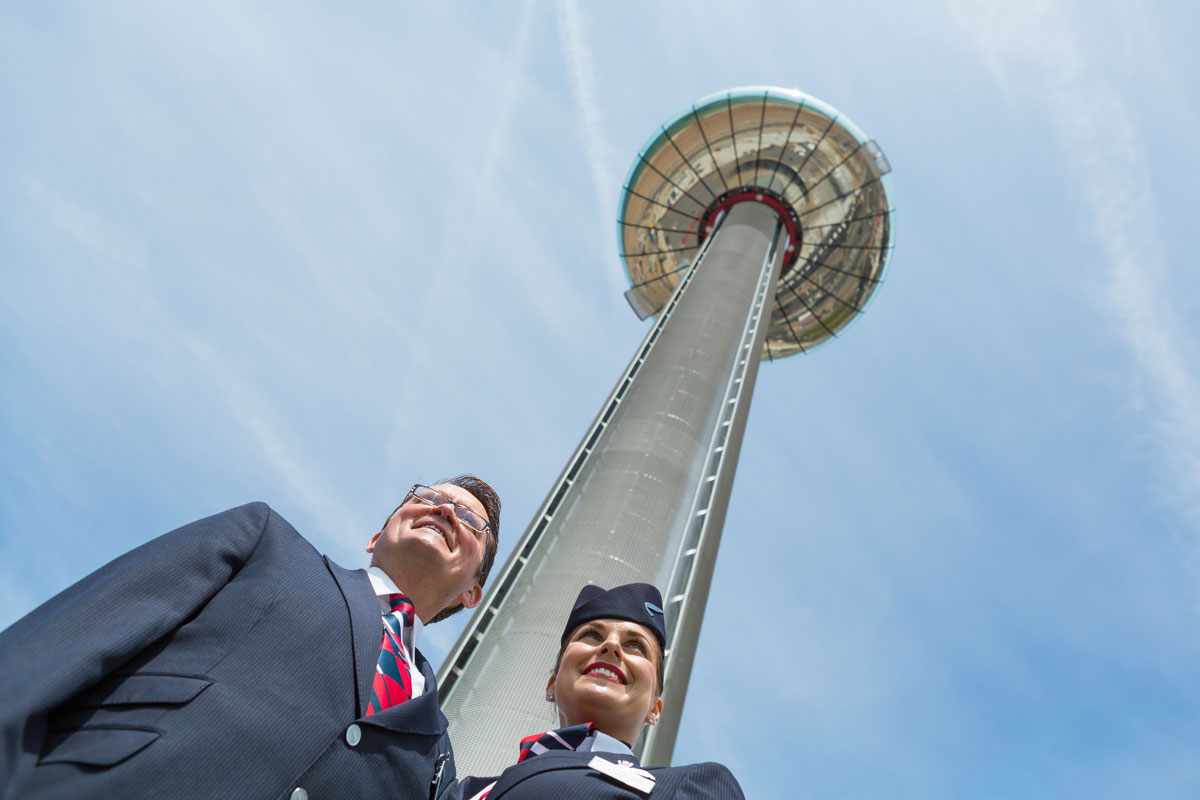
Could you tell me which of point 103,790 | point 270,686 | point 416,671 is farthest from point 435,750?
point 103,790

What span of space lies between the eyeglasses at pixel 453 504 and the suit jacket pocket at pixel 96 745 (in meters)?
1.49

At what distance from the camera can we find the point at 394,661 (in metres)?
2.75

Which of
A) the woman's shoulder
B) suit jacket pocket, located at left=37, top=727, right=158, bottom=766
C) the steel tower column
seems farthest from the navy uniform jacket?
the steel tower column

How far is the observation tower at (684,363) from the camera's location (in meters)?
6.49

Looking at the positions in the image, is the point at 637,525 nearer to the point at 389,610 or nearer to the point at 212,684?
the point at 389,610

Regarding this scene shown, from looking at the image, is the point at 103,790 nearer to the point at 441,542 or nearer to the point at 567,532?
the point at 441,542

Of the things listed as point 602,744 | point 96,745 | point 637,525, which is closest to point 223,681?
point 96,745

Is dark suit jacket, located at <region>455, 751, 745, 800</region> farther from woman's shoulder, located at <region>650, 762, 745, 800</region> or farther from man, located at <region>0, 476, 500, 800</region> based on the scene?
man, located at <region>0, 476, 500, 800</region>

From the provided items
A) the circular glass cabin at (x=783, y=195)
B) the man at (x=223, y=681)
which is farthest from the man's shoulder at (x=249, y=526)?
the circular glass cabin at (x=783, y=195)

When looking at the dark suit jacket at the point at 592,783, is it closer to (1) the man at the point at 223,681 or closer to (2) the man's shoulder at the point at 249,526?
(1) the man at the point at 223,681

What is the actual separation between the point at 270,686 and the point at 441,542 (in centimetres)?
103

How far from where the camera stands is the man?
1.88 meters

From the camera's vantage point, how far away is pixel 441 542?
10.6 ft

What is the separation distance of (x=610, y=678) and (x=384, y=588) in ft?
3.05
